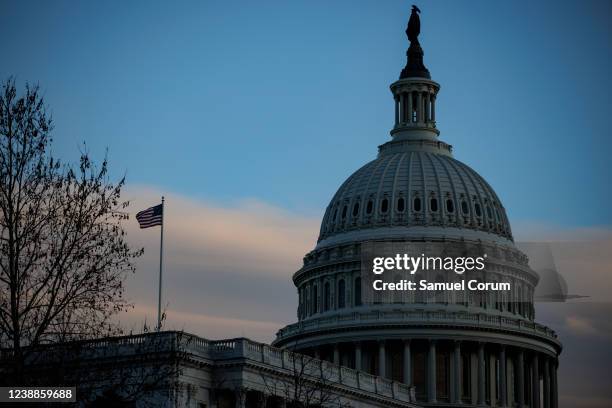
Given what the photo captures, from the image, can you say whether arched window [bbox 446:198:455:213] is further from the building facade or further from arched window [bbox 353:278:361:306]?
arched window [bbox 353:278:361:306]

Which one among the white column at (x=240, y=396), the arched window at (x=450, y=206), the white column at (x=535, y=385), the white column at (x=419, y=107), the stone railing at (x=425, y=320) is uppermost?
the white column at (x=419, y=107)

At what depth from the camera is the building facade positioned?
161750 mm

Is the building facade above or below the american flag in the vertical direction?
above

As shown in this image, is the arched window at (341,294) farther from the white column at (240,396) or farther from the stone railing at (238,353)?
the white column at (240,396)

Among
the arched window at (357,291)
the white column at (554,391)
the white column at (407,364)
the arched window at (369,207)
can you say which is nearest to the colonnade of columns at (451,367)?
the white column at (407,364)

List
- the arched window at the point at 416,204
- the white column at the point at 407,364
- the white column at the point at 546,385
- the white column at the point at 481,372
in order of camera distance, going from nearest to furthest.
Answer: the white column at the point at 407,364
the white column at the point at 481,372
the white column at the point at 546,385
the arched window at the point at 416,204

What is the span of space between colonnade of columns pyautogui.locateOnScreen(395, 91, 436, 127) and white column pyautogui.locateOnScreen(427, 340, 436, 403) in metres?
32.4

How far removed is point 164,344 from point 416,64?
103629 millimetres

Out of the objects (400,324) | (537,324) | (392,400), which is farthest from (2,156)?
(537,324)

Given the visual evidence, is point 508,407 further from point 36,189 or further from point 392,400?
point 36,189

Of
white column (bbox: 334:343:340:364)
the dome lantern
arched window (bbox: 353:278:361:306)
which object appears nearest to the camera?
white column (bbox: 334:343:340:364)

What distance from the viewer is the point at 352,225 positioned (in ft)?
567

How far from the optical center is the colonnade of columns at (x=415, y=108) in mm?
183500

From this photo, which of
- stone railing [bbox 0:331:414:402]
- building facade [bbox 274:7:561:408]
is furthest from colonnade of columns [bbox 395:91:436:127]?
stone railing [bbox 0:331:414:402]
